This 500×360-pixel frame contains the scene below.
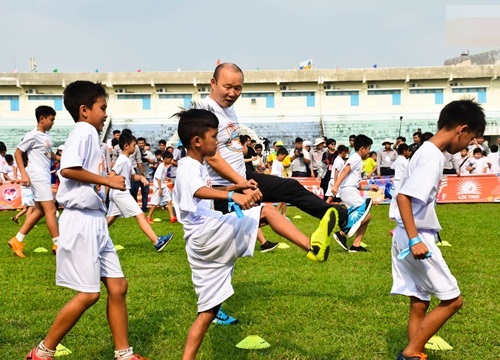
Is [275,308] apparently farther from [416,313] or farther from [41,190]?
[41,190]

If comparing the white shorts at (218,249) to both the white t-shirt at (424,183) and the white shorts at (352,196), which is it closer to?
the white t-shirt at (424,183)

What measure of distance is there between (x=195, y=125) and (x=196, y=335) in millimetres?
1374

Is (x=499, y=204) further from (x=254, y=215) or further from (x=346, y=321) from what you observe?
(x=254, y=215)

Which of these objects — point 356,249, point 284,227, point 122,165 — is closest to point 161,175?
point 122,165

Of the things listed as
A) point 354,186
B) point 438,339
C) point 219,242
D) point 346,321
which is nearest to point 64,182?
point 219,242

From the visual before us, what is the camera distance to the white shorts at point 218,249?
146 inches

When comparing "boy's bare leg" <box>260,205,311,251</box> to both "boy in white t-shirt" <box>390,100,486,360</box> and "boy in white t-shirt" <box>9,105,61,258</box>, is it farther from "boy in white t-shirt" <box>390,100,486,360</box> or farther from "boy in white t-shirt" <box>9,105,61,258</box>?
"boy in white t-shirt" <box>9,105,61,258</box>

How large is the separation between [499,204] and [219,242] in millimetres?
15809

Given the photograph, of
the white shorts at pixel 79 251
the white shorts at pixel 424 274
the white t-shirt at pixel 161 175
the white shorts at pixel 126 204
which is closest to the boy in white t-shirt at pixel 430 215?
the white shorts at pixel 424 274

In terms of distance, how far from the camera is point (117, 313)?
13.1 feet

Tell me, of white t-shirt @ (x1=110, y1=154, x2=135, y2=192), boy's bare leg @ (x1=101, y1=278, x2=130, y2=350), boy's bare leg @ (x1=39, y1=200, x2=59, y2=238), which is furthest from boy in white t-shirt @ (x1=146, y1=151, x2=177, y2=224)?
boy's bare leg @ (x1=101, y1=278, x2=130, y2=350)

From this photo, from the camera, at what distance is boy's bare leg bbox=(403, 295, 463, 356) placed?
3781 mm

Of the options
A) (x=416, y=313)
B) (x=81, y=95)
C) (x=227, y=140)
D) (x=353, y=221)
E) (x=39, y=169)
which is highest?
(x=81, y=95)

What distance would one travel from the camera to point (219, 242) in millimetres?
3707
